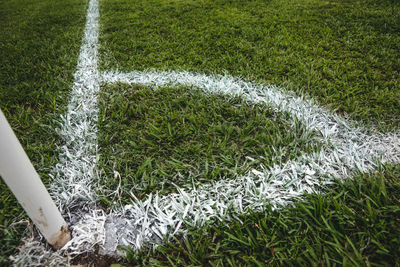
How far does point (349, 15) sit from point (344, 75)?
2.02 meters

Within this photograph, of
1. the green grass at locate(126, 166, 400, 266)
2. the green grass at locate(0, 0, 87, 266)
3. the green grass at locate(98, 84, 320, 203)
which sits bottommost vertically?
the green grass at locate(126, 166, 400, 266)

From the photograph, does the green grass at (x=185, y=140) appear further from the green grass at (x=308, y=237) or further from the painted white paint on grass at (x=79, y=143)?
the green grass at (x=308, y=237)

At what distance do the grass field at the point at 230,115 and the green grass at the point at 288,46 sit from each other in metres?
0.02

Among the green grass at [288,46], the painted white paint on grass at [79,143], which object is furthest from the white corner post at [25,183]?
the green grass at [288,46]

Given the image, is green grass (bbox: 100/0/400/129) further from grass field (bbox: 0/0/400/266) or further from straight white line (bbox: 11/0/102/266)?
straight white line (bbox: 11/0/102/266)

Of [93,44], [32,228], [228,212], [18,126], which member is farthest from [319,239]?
[93,44]

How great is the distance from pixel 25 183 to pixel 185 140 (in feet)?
2.98

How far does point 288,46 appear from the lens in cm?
246

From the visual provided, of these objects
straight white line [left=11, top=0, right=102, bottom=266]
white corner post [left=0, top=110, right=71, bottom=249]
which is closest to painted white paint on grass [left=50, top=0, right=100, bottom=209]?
straight white line [left=11, top=0, right=102, bottom=266]

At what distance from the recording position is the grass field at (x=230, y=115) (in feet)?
2.97

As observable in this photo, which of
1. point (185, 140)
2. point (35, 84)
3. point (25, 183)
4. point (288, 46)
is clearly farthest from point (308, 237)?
point (35, 84)

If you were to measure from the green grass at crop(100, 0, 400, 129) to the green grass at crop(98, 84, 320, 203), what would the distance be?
0.52 metres

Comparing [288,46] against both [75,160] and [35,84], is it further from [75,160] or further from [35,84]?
[35,84]

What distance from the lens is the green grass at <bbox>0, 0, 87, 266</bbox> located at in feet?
3.53
